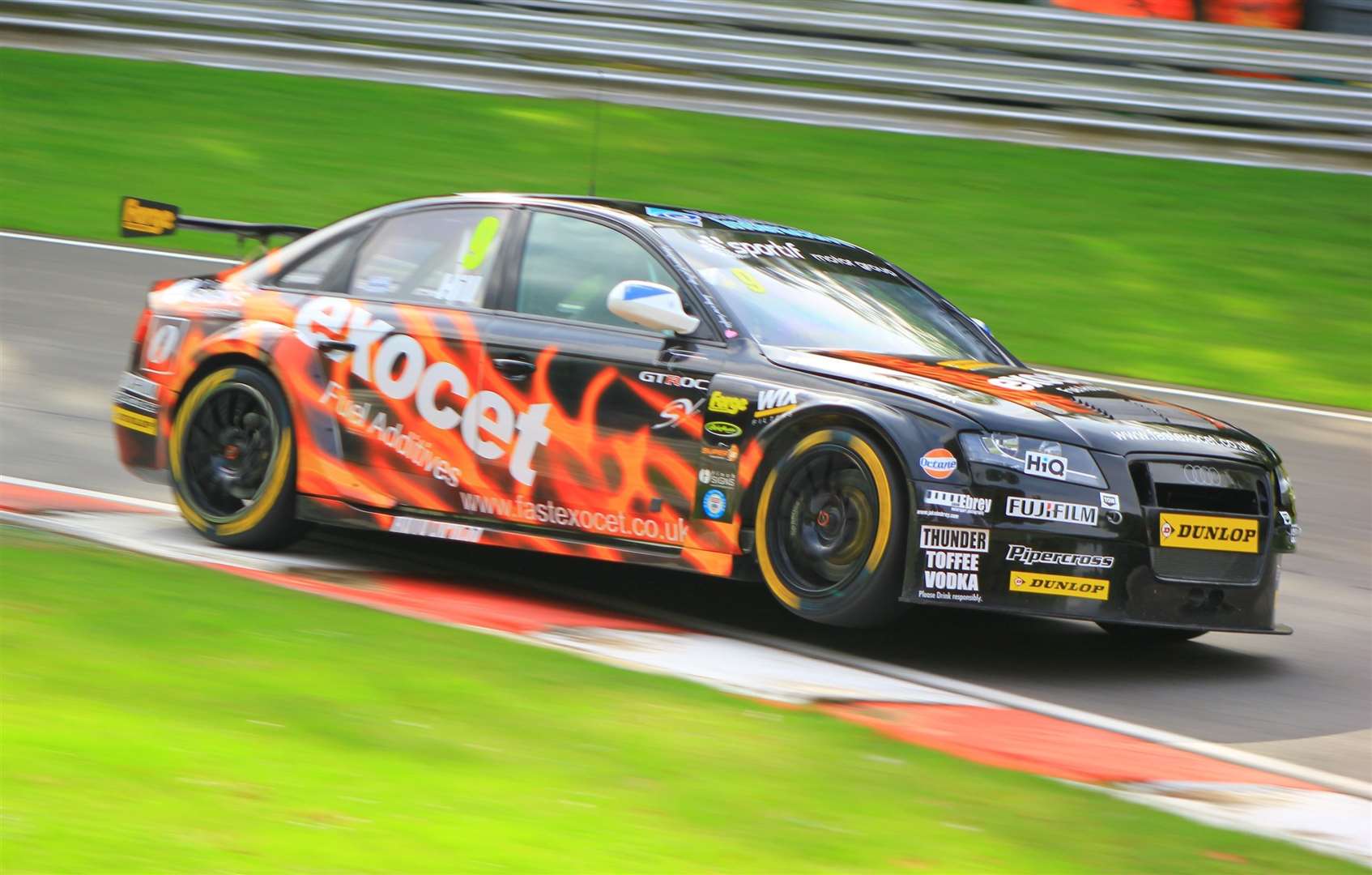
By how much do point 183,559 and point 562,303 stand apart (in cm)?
174

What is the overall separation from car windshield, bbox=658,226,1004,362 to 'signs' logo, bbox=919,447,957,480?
2.67 ft

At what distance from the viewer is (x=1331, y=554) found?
8.38 metres

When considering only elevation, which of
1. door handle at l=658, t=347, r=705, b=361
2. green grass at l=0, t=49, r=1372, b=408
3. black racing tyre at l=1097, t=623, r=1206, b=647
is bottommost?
black racing tyre at l=1097, t=623, r=1206, b=647

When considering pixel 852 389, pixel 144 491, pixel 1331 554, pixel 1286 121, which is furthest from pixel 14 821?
pixel 1286 121

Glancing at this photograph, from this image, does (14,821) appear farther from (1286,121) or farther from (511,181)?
(1286,121)

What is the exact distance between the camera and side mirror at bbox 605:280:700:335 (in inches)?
251

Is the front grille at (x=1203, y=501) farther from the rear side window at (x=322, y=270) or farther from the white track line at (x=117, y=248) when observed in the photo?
the white track line at (x=117, y=248)

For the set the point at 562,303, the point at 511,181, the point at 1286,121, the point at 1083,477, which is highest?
the point at 1286,121

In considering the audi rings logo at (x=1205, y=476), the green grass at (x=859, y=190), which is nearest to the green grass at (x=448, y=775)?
the audi rings logo at (x=1205, y=476)

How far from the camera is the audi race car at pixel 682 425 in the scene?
5.90 m

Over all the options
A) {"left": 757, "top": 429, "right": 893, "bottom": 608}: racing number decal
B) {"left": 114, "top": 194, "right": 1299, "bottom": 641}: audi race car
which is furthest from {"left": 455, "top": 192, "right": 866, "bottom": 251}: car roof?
{"left": 757, "top": 429, "right": 893, "bottom": 608}: racing number decal

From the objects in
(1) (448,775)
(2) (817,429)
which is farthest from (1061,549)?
(1) (448,775)

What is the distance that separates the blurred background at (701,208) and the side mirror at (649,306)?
116 cm

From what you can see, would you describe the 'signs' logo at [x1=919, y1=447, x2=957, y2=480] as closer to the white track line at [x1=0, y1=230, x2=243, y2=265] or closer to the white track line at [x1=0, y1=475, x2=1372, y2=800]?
the white track line at [x1=0, y1=475, x2=1372, y2=800]
